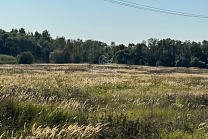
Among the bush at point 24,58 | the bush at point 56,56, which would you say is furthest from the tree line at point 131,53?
the bush at point 24,58

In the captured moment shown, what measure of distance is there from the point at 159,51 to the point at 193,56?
1510 cm

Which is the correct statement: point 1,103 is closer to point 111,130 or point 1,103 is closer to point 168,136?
point 111,130

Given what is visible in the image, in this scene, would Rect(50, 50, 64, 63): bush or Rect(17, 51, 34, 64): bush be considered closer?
Rect(17, 51, 34, 64): bush

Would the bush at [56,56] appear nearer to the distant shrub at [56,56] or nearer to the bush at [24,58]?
the distant shrub at [56,56]

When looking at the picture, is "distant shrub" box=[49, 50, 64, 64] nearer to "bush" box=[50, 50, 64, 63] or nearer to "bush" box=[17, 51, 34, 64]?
"bush" box=[50, 50, 64, 63]

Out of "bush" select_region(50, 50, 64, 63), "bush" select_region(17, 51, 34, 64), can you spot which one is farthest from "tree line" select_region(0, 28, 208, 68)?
"bush" select_region(17, 51, 34, 64)

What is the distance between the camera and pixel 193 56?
118312 mm

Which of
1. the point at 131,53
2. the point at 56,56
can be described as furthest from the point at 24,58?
the point at 131,53

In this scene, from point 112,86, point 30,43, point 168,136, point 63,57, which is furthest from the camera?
point 30,43

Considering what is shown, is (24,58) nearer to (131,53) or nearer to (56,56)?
(56,56)

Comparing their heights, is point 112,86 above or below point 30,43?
below

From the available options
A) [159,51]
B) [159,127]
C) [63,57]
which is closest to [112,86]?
[159,127]

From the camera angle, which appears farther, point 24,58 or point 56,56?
point 56,56

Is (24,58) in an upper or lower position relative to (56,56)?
lower
